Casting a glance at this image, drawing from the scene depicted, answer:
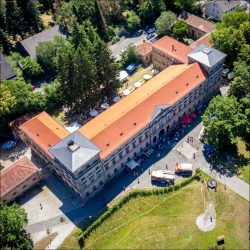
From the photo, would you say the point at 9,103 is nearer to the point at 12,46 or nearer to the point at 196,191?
the point at 12,46

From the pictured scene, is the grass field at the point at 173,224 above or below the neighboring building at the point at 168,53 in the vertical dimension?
below

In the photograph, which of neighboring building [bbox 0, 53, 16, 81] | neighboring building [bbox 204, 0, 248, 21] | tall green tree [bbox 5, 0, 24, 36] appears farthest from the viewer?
neighboring building [bbox 204, 0, 248, 21]

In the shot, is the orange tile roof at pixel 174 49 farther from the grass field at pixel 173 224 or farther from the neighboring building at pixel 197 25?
the grass field at pixel 173 224

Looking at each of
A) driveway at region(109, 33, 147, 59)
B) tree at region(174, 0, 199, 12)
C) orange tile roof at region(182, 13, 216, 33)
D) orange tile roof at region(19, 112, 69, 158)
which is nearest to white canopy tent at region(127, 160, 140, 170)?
orange tile roof at region(19, 112, 69, 158)

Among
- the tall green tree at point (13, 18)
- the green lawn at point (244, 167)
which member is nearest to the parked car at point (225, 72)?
the green lawn at point (244, 167)

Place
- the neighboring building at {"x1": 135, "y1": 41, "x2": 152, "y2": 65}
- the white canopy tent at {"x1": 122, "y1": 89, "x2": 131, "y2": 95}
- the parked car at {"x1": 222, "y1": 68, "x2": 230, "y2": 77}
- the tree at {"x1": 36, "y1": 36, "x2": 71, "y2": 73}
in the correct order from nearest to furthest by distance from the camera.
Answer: the white canopy tent at {"x1": 122, "y1": 89, "x2": 131, "y2": 95}
the parked car at {"x1": 222, "y1": 68, "x2": 230, "y2": 77}
the tree at {"x1": 36, "y1": 36, "x2": 71, "y2": 73}
the neighboring building at {"x1": 135, "y1": 41, "x2": 152, "y2": 65}

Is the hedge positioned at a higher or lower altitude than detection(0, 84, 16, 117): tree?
lower

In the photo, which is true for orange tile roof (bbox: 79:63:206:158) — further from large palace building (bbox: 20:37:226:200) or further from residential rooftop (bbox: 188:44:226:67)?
residential rooftop (bbox: 188:44:226:67)

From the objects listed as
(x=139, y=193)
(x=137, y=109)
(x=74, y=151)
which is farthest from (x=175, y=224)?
(x=137, y=109)
